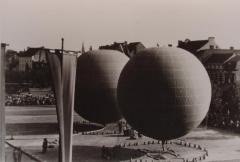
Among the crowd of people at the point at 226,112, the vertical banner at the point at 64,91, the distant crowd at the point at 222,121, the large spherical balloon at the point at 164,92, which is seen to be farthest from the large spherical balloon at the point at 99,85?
the vertical banner at the point at 64,91

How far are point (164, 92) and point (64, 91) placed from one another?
857cm

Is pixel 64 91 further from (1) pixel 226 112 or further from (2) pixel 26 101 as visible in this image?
(2) pixel 26 101

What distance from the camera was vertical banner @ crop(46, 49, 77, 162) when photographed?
13.7 metres

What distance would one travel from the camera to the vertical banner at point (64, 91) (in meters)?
13.7

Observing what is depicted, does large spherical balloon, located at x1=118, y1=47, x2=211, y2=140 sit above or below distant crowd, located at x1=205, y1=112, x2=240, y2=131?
above

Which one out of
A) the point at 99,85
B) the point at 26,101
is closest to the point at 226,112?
the point at 99,85

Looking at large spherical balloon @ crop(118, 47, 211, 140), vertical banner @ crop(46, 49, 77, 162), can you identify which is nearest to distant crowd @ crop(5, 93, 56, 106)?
large spherical balloon @ crop(118, 47, 211, 140)

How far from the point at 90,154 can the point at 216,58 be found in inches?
1585

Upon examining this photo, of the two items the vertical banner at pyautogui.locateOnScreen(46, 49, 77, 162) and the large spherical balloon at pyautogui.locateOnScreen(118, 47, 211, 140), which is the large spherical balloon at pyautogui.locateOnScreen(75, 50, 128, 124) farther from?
the vertical banner at pyautogui.locateOnScreen(46, 49, 77, 162)

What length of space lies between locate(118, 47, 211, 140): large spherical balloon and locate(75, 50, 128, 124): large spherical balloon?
20.1ft

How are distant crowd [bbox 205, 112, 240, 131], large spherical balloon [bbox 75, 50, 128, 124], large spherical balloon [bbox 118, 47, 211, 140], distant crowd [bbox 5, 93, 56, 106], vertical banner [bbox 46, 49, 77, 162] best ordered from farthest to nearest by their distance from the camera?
distant crowd [bbox 5, 93, 56, 106] < distant crowd [bbox 205, 112, 240, 131] < large spherical balloon [bbox 75, 50, 128, 124] < large spherical balloon [bbox 118, 47, 211, 140] < vertical banner [bbox 46, 49, 77, 162]

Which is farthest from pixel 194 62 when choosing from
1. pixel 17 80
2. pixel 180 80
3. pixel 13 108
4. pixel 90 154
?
pixel 17 80

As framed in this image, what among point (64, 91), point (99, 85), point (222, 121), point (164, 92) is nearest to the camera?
point (64, 91)

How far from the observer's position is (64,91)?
14.0m
